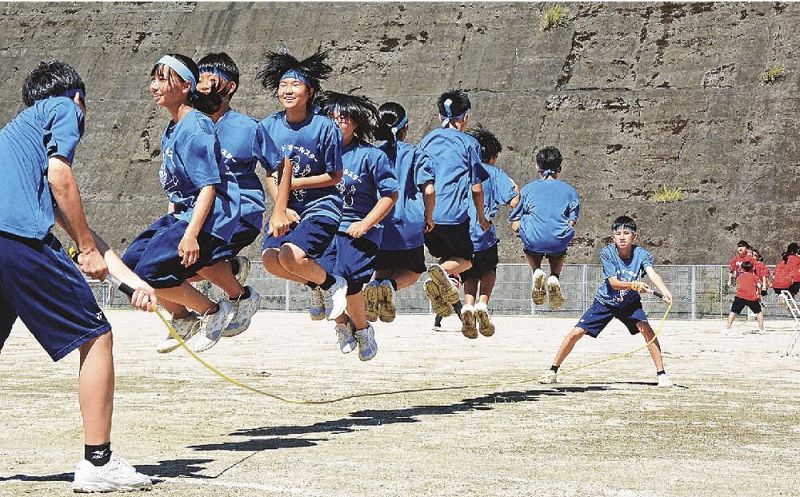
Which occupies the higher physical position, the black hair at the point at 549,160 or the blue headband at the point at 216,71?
the black hair at the point at 549,160

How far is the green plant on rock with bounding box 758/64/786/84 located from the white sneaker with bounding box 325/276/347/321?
92.3ft

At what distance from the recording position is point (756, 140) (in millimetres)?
34094

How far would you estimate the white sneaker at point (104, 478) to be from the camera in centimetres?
604

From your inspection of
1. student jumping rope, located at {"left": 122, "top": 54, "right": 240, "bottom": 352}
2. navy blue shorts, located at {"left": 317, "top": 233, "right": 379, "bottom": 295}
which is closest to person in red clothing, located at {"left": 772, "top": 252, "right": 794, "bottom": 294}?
navy blue shorts, located at {"left": 317, "top": 233, "right": 379, "bottom": 295}

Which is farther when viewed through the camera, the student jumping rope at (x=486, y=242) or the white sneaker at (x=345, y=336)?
the student jumping rope at (x=486, y=242)

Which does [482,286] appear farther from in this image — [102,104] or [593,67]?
[102,104]

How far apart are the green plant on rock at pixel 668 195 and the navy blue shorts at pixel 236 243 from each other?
1019 inches

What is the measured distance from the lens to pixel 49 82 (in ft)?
20.7

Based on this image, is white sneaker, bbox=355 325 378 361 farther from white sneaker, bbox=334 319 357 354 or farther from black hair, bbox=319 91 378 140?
black hair, bbox=319 91 378 140

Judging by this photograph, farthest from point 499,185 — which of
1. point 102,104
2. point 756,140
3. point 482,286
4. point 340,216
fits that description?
point 102,104

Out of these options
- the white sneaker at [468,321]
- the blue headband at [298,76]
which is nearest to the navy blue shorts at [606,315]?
the white sneaker at [468,321]

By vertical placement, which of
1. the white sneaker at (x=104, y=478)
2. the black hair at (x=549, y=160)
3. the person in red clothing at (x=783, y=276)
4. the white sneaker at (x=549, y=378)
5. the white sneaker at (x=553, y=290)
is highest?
the black hair at (x=549, y=160)

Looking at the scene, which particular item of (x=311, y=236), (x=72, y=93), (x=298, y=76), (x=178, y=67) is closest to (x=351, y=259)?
(x=311, y=236)

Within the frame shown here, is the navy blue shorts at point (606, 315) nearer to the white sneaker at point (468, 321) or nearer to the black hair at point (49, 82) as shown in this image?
the white sneaker at point (468, 321)
